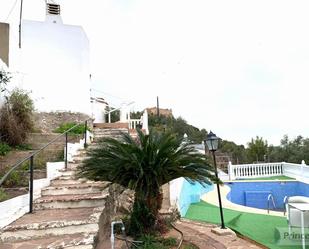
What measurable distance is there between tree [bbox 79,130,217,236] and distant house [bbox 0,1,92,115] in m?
7.50

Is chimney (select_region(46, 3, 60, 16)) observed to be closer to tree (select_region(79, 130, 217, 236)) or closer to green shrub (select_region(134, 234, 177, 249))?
tree (select_region(79, 130, 217, 236))

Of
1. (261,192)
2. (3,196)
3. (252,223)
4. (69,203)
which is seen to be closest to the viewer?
(3,196)

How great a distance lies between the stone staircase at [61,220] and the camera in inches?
140

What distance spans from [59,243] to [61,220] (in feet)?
2.15

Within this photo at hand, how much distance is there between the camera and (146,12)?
10.2 m

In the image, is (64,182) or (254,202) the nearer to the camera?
(64,182)

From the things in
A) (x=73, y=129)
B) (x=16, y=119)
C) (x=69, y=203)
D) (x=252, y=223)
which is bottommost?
(x=252, y=223)

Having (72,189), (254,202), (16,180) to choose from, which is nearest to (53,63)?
(16,180)

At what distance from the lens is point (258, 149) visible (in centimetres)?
2441

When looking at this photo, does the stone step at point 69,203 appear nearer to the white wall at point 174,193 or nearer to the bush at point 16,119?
the bush at point 16,119

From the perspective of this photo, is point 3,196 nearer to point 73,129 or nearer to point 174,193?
point 174,193

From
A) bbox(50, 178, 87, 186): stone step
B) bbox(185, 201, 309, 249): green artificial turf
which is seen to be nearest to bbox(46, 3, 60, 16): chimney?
bbox(50, 178, 87, 186): stone step

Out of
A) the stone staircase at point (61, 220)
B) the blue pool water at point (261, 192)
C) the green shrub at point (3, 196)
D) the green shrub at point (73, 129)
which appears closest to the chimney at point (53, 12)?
the green shrub at point (73, 129)

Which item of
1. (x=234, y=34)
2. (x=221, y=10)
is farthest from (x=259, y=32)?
(x=221, y=10)
